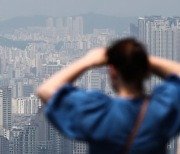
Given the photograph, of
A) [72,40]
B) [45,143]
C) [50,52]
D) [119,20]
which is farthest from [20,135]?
[119,20]

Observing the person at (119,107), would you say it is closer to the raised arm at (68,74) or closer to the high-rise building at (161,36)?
the raised arm at (68,74)

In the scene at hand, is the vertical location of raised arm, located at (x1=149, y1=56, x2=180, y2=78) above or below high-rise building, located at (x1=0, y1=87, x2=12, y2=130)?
above

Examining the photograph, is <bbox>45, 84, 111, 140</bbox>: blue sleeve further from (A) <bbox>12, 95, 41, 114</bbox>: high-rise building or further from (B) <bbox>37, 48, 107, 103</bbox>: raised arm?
(A) <bbox>12, 95, 41, 114</bbox>: high-rise building

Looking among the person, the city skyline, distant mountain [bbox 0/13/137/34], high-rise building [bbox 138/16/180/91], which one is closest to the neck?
the person

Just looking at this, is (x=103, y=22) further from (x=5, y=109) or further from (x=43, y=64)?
(x=5, y=109)

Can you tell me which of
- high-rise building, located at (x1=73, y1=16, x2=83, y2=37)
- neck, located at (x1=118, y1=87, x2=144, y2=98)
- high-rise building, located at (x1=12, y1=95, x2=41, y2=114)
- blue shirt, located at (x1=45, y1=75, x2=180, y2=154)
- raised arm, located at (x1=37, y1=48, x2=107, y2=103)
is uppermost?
raised arm, located at (x1=37, y1=48, x2=107, y2=103)

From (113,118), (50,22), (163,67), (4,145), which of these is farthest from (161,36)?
(113,118)
